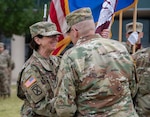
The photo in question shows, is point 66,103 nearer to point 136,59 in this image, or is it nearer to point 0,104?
point 136,59

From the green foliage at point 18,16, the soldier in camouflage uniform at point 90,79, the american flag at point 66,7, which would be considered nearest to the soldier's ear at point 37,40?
the soldier in camouflage uniform at point 90,79

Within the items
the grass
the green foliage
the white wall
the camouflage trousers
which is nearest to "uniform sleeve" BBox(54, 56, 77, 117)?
the grass

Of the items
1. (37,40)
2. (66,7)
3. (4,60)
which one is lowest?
(4,60)

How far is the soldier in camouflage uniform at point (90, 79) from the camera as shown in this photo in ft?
12.5

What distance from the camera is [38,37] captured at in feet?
16.1

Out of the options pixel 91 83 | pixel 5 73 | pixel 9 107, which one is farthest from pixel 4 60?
pixel 91 83

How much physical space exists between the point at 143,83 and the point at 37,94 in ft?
4.03

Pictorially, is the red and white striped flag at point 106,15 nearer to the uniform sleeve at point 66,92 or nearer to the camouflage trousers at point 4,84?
the uniform sleeve at point 66,92

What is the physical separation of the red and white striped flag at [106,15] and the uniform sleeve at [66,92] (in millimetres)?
1794

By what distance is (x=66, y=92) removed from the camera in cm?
378

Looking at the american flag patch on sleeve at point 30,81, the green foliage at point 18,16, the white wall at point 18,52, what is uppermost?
the american flag patch on sleeve at point 30,81

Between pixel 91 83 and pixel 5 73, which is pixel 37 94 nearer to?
pixel 91 83

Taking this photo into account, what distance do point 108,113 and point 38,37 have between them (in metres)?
1.39

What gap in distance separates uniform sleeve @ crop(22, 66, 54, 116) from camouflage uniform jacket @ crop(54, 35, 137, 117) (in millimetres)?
614
